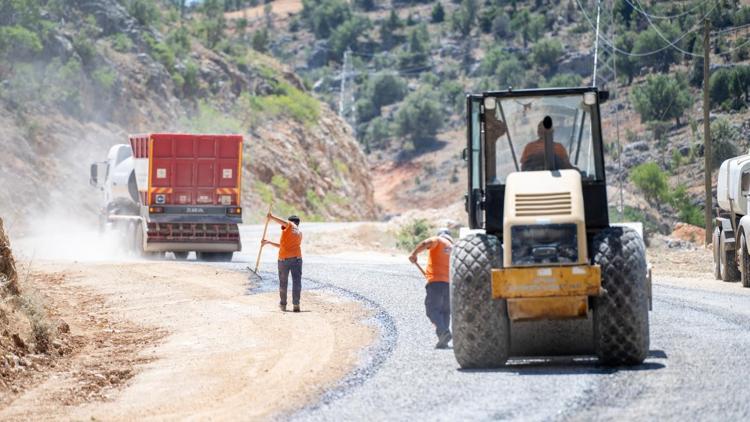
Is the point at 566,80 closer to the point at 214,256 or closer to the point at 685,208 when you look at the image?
the point at 685,208

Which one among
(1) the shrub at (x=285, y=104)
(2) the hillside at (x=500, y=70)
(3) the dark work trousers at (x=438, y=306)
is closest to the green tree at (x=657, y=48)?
(2) the hillside at (x=500, y=70)

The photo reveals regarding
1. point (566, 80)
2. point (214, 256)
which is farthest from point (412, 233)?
point (566, 80)

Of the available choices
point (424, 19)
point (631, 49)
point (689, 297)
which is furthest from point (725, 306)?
point (424, 19)

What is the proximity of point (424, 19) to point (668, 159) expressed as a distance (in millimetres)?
77002

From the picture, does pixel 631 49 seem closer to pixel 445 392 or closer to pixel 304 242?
pixel 304 242

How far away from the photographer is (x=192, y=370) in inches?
610

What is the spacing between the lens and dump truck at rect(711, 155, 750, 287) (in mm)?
27469

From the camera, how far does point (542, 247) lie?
1297 cm

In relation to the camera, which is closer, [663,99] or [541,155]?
[541,155]

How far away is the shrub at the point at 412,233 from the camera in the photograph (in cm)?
4812

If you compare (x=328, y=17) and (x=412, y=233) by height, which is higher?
(x=328, y=17)

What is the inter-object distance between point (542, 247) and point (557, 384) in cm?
149

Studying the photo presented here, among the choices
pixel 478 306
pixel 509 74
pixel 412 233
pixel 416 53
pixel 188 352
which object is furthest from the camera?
pixel 416 53

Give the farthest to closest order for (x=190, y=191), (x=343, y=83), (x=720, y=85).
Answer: (x=343, y=83) < (x=720, y=85) < (x=190, y=191)
